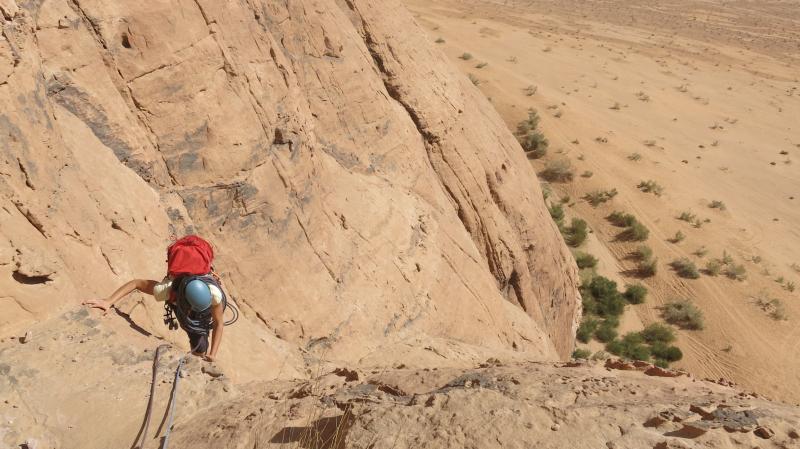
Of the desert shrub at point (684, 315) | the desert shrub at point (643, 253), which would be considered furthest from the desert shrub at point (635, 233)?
the desert shrub at point (684, 315)

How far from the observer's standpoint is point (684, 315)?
16672 millimetres

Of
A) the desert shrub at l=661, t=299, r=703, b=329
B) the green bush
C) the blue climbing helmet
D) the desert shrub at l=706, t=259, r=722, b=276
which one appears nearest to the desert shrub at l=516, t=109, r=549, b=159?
the desert shrub at l=706, t=259, r=722, b=276

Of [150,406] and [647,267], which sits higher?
[150,406]

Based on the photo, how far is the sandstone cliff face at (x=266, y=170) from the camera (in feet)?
15.8

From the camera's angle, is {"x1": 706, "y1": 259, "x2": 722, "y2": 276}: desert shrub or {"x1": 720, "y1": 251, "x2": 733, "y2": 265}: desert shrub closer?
{"x1": 706, "y1": 259, "x2": 722, "y2": 276}: desert shrub

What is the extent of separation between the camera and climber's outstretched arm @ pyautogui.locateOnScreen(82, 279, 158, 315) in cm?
460

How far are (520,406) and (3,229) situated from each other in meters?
4.14

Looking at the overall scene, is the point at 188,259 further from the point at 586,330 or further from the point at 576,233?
the point at 576,233

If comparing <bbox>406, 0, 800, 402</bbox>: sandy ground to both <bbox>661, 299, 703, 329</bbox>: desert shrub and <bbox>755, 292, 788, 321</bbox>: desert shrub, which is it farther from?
<bbox>661, 299, 703, 329</bbox>: desert shrub

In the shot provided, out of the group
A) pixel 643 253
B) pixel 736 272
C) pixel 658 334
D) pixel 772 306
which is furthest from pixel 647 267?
pixel 772 306

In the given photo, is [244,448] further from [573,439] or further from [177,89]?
[177,89]

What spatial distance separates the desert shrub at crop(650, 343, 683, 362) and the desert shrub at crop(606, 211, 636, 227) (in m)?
5.72

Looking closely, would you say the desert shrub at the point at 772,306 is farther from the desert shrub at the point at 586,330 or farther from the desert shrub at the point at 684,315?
the desert shrub at the point at 586,330

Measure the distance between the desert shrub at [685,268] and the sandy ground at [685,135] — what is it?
244 millimetres
